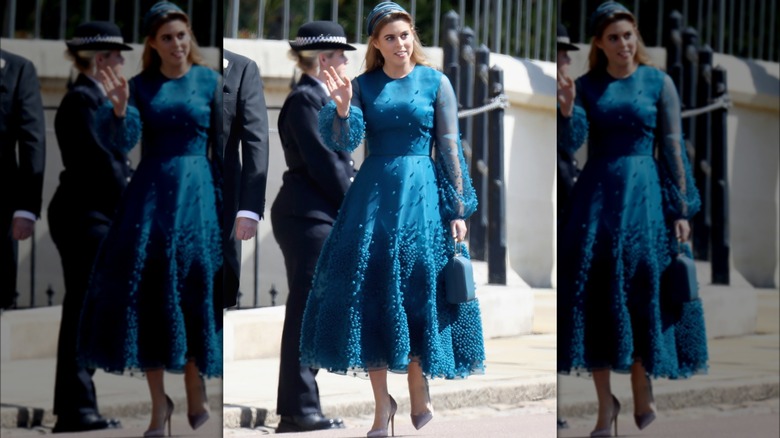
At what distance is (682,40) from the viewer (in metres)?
3.34

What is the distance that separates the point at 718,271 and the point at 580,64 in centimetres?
60

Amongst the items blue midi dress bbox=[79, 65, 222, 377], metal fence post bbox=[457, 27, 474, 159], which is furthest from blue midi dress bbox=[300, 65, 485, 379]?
metal fence post bbox=[457, 27, 474, 159]

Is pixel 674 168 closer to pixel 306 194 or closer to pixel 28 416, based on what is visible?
pixel 28 416

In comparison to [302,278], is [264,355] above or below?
below

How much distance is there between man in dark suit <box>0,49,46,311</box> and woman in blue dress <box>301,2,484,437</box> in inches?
77.2

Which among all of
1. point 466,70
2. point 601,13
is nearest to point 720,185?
point 601,13

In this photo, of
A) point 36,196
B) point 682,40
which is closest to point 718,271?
point 682,40

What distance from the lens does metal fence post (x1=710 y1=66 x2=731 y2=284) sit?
3.49 metres

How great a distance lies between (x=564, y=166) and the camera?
3303 millimetres

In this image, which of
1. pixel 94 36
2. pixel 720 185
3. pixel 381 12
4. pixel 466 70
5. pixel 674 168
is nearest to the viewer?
pixel 94 36

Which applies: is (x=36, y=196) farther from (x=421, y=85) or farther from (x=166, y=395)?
(x=421, y=85)

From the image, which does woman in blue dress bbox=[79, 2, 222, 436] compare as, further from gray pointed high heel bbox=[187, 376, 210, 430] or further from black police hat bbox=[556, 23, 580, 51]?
black police hat bbox=[556, 23, 580, 51]

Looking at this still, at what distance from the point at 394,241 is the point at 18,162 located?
204 centimetres

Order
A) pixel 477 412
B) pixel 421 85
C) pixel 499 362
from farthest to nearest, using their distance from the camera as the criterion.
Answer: pixel 499 362 < pixel 477 412 < pixel 421 85
